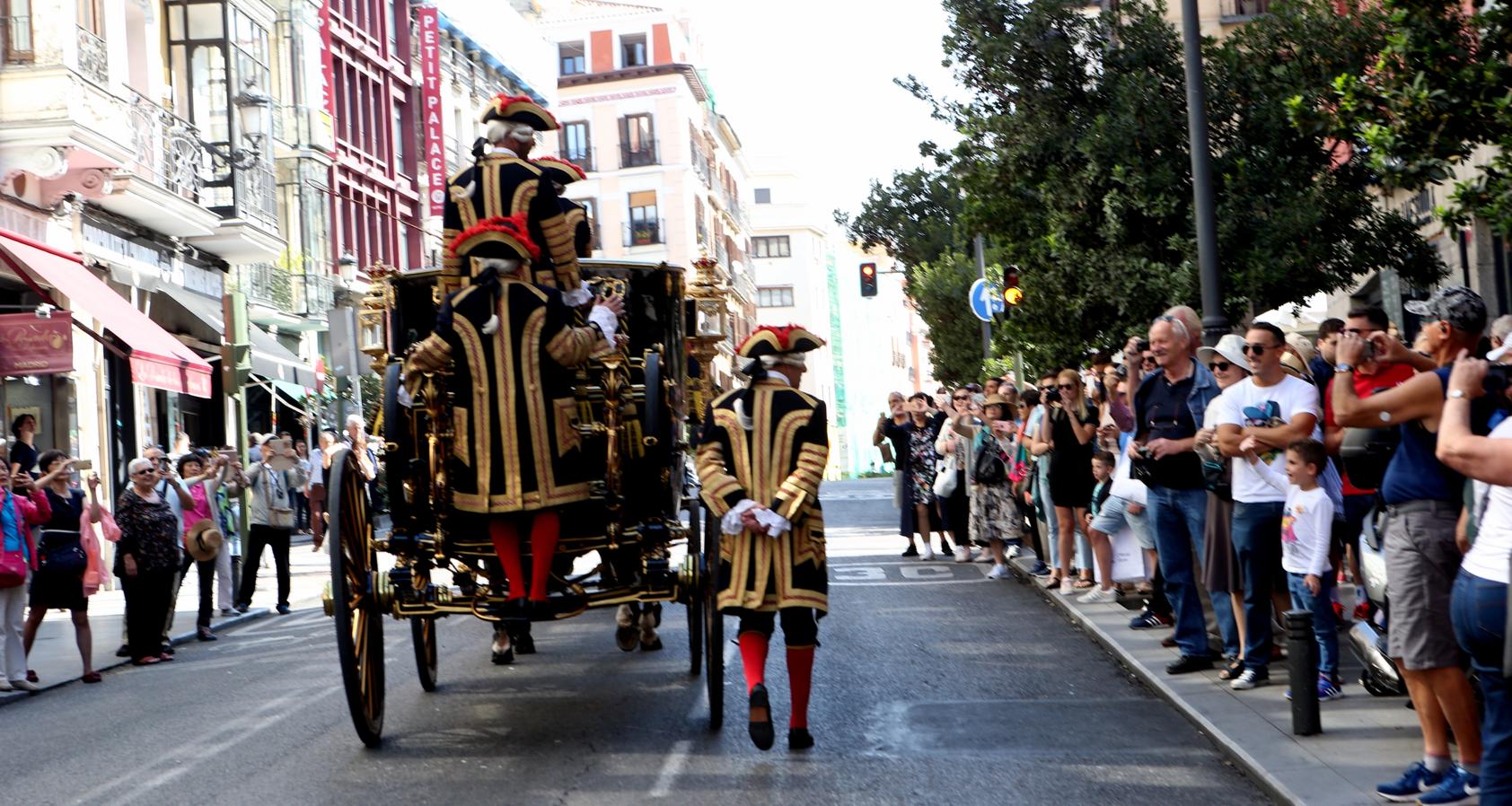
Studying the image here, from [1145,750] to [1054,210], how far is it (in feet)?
39.0

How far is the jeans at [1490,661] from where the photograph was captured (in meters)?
5.76

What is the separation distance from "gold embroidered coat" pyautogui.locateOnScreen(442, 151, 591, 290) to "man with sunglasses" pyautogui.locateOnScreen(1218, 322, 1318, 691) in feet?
11.0

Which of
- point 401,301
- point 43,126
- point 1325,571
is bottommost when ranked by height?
point 1325,571

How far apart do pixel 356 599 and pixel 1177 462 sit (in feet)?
14.6

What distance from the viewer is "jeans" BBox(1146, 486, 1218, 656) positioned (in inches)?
406

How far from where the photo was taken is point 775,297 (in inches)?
4542

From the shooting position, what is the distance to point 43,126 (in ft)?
72.5

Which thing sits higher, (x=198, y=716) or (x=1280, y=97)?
(x=1280, y=97)

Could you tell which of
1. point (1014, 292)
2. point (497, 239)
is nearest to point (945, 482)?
point (1014, 292)

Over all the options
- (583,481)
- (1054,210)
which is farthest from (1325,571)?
(1054,210)

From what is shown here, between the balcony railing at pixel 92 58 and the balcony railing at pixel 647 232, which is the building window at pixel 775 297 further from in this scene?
the balcony railing at pixel 92 58

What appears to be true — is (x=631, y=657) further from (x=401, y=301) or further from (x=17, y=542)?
(x=17, y=542)

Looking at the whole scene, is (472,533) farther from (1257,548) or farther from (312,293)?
A: (312,293)

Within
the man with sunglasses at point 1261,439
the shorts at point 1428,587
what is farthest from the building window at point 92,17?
the shorts at point 1428,587
